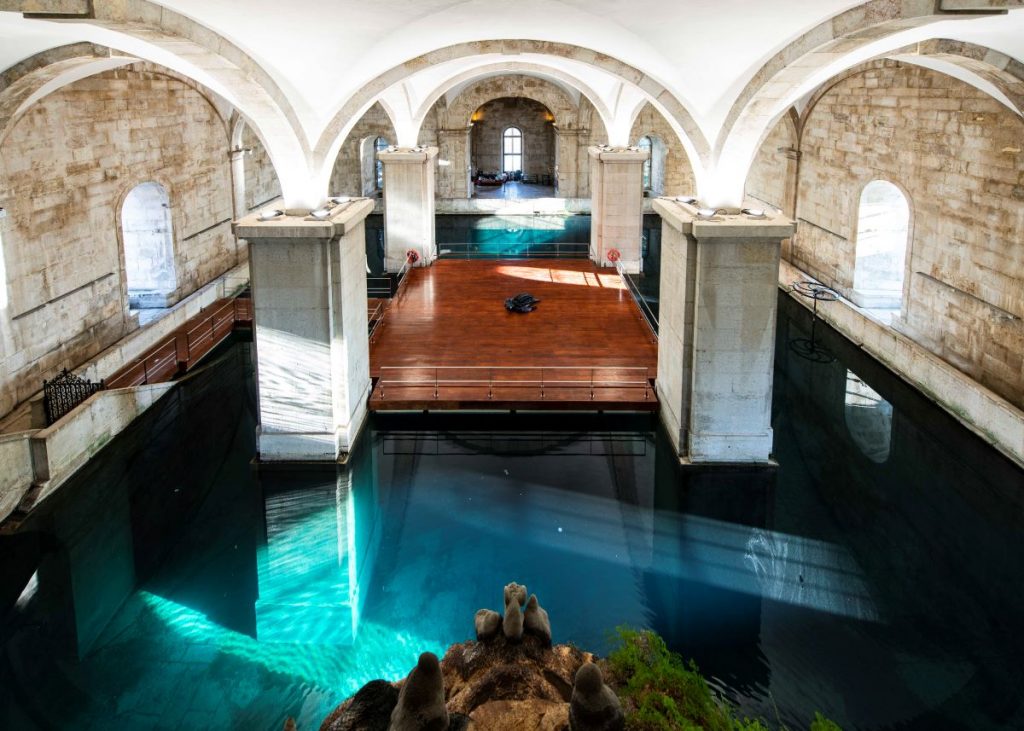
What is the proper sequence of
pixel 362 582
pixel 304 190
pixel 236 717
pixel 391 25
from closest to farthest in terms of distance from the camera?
pixel 236 717, pixel 362 582, pixel 391 25, pixel 304 190

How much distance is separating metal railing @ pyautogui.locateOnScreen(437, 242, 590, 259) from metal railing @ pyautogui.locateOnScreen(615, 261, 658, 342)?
252 centimetres

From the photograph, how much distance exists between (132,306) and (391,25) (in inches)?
360

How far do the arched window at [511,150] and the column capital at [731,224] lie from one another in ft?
96.3

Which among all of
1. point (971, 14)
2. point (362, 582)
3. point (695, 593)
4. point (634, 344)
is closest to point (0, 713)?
point (362, 582)

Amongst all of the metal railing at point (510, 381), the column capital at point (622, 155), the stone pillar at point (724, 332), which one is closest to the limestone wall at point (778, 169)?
the column capital at point (622, 155)

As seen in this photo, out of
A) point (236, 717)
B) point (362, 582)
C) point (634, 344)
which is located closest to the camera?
point (236, 717)

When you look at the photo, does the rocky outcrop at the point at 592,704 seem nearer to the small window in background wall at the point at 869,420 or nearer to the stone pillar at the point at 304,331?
the stone pillar at the point at 304,331

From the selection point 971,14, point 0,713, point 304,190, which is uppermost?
point 971,14

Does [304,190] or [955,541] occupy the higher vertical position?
[304,190]

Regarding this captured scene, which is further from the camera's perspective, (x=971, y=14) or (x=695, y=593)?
(x=695, y=593)

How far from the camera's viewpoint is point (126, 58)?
13406 mm

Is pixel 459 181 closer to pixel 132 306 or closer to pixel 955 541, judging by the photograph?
pixel 132 306

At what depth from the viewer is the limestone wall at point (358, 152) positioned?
3416cm

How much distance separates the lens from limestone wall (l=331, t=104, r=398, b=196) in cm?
Answer: 3416
